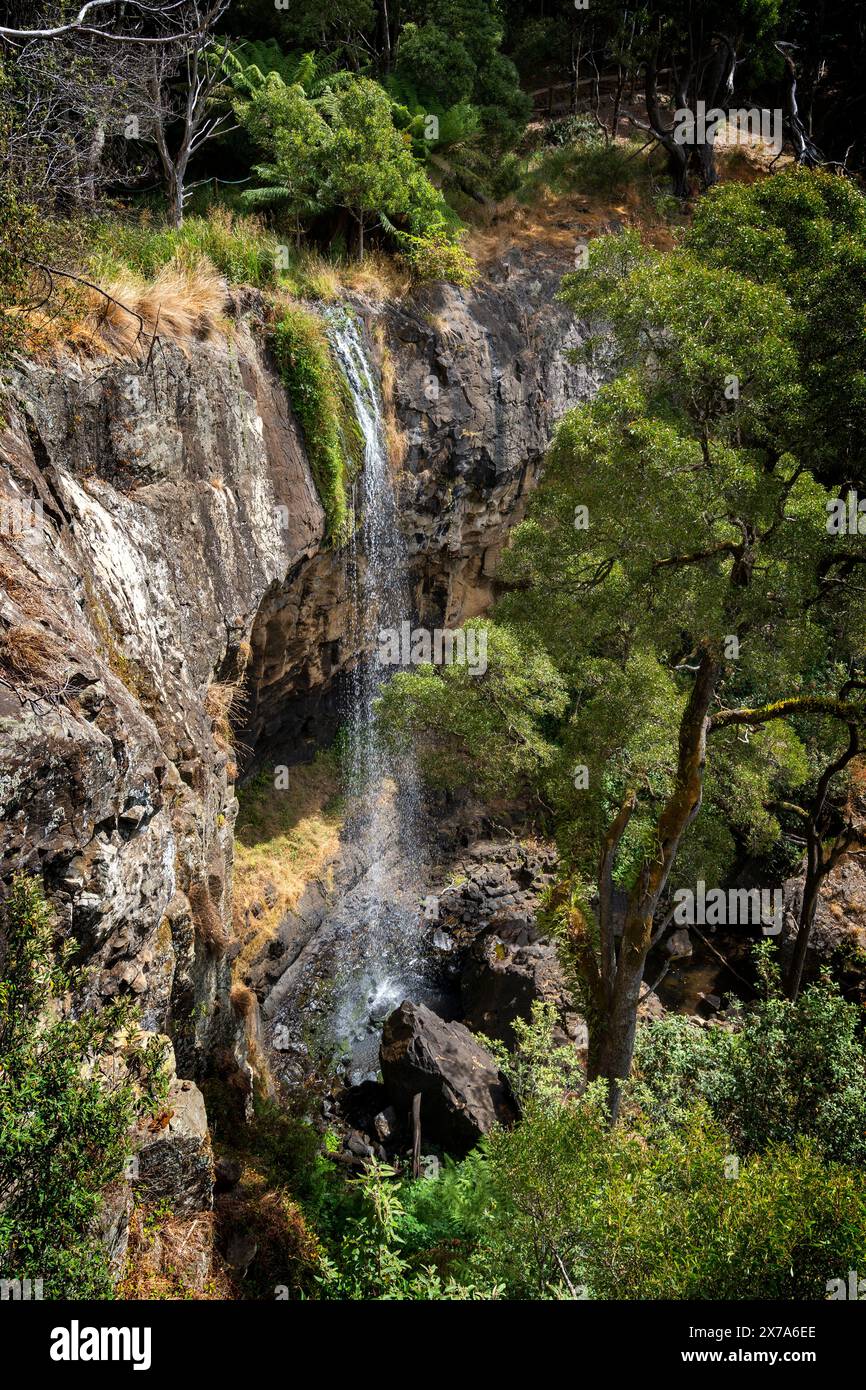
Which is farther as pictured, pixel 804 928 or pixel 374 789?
pixel 374 789

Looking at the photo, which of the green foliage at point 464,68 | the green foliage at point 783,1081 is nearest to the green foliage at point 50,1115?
the green foliage at point 783,1081

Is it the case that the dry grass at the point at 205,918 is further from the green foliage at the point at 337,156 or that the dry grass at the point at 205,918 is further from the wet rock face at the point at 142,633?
the green foliage at the point at 337,156

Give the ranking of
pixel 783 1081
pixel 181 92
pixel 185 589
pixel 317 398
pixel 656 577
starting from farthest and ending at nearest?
pixel 181 92
pixel 317 398
pixel 185 589
pixel 656 577
pixel 783 1081

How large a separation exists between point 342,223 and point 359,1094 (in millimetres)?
15596

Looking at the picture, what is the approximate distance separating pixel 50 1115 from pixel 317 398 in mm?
11616

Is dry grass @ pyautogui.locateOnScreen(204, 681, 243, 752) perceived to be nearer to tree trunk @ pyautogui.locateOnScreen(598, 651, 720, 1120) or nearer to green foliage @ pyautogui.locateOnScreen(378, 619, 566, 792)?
green foliage @ pyautogui.locateOnScreen(378, 619, 566, 792)

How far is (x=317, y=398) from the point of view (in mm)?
13961

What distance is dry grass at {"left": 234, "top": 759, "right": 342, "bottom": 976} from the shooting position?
15141 mm

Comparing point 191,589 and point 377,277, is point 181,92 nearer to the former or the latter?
point 377,277

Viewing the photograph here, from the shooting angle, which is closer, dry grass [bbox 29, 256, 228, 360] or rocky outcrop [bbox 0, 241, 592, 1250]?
rocky outcrop [bbox 0, 241, 592, 1250]

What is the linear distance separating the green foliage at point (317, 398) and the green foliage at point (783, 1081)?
9470 mm

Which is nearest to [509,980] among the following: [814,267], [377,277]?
[814,267]

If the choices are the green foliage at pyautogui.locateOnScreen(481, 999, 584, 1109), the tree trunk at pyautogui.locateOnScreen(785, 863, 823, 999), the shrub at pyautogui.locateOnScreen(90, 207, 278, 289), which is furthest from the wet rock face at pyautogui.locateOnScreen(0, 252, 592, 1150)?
the tree trunk at pyautogui.locateOnScreen(785, 863, 823, 999)

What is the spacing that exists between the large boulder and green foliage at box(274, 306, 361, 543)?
25.6 ft
